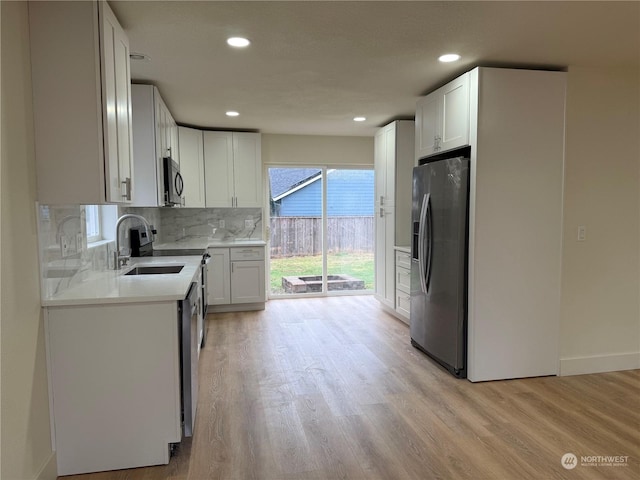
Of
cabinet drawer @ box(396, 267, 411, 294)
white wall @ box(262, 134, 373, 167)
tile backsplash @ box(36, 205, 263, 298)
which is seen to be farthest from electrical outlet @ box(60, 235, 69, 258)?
white wall @ box(262, 134, 373, 167)

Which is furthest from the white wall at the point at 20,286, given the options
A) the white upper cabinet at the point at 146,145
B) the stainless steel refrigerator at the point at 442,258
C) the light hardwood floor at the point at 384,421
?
the stainless steel refrigerator at the point at 442,258

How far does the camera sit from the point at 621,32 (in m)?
2.50

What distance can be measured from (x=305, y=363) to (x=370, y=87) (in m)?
2.44

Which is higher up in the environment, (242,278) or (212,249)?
(212,249)

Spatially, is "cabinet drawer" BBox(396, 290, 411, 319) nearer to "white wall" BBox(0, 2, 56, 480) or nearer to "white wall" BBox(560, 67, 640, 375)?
"white wall" BBox(560, 67, 640, 375)

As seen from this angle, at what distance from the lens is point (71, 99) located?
1.96 m

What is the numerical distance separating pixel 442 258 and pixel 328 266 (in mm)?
3075

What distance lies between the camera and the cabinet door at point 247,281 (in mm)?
5250

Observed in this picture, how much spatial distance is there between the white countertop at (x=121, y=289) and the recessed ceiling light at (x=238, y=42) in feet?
4.88

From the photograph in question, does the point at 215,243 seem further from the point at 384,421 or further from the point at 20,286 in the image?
the point at 20,286

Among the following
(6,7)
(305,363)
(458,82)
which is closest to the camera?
(6,7)

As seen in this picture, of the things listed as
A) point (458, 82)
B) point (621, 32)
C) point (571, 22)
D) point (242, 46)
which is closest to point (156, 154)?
point (242, 46)

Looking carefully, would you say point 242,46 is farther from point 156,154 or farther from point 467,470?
point 467,470

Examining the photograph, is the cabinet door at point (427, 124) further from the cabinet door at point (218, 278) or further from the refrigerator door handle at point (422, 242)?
the cabinet door at point (218, 278)
